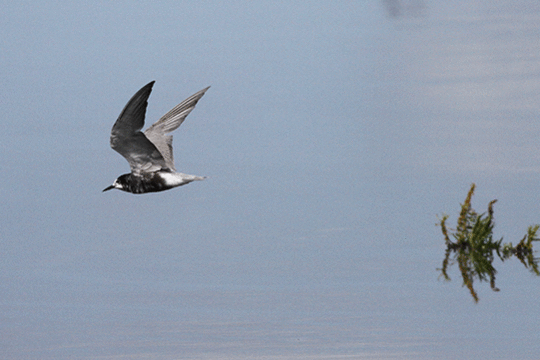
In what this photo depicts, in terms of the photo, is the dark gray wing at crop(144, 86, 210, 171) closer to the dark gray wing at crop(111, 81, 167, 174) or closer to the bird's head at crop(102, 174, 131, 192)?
the dark gray wing at crop(111, 81, 167, 174)

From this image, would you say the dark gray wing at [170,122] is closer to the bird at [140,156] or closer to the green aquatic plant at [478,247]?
the bird at [140,156]

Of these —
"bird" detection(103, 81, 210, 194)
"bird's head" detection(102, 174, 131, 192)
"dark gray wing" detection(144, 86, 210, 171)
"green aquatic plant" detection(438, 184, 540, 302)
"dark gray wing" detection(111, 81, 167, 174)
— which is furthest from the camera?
"green aquatic plant" detection(438, 184, 540, 302)

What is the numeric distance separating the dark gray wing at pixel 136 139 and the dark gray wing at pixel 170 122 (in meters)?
1.34

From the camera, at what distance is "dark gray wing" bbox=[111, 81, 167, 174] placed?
14824 mm

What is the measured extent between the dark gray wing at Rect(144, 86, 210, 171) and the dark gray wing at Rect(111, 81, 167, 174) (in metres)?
1.34

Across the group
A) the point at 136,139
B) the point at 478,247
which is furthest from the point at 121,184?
the point at 478,247

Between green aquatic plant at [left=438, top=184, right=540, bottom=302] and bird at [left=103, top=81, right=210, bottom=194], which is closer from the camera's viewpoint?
bird at [left=103, top=81, right=210, bottom=194]

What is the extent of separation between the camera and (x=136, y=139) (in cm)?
1535

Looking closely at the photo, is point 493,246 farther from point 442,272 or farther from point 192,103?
point 192,103

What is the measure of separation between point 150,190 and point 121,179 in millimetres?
631

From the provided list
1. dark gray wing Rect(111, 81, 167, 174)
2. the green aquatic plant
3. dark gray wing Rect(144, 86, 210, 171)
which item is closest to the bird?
dark gray wing Rect(111, 81, 167, 174)

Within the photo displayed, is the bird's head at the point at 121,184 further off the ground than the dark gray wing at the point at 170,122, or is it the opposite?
the dark gray wing at the point at 170,122

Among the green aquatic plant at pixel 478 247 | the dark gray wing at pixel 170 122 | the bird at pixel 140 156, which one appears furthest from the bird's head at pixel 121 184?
the green aquatic plant at pixel 478 247

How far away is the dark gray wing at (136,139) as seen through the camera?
14824 mm
